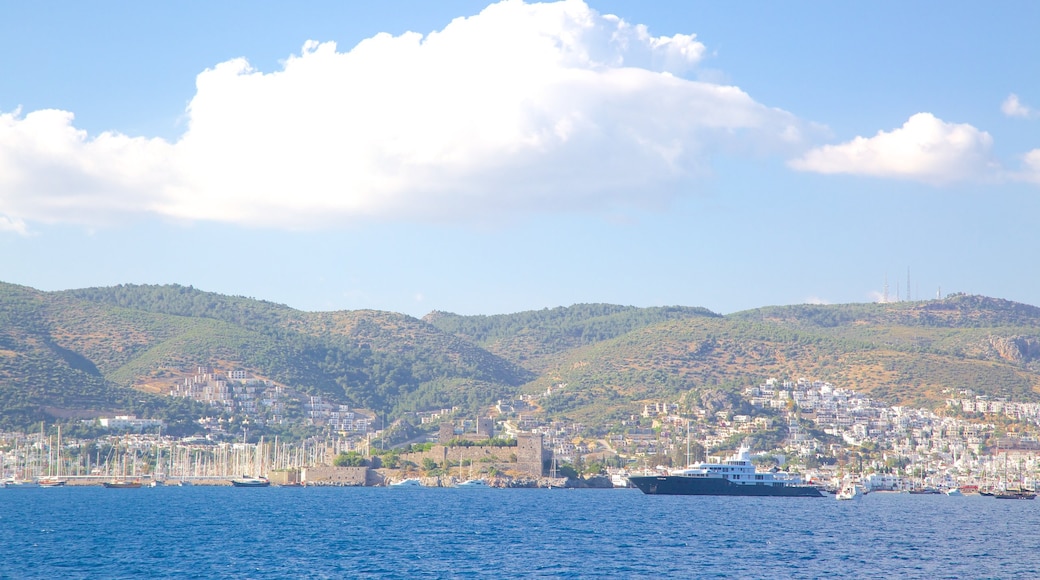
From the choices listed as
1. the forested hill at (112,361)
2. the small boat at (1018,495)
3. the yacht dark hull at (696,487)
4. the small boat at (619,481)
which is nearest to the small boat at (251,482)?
the forested hill at (112,361)

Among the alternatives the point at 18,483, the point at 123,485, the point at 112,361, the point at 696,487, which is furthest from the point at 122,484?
the point at 112,361

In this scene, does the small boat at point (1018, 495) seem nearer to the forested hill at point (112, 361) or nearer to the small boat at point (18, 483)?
the forested hill at point (112, 361)

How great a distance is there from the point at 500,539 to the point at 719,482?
168ft

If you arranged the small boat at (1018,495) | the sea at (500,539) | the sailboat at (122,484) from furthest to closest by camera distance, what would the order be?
the sailboat at (122,484) < the small boat at (1018,495) < the sea at (500,539)

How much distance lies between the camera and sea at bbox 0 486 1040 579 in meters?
44.3

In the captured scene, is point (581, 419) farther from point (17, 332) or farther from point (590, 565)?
point (590, 565)

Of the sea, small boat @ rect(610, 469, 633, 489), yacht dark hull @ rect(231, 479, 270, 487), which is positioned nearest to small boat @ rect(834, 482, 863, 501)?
the sea

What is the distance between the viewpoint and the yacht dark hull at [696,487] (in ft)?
338

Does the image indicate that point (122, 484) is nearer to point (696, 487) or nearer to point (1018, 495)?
point (696, 487)

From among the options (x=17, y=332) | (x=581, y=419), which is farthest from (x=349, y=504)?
(x=17, y=332)

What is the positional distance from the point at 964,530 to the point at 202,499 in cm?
5422

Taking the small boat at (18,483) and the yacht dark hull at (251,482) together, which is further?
the yacht dark hull at (251,482)

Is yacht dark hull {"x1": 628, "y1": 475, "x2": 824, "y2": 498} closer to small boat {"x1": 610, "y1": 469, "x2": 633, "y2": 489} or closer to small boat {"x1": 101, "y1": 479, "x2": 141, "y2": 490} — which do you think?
small boat {"x1": 610, "y1": 469, "x2": 633, "y2": 489}

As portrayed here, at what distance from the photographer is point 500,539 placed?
5531cm
